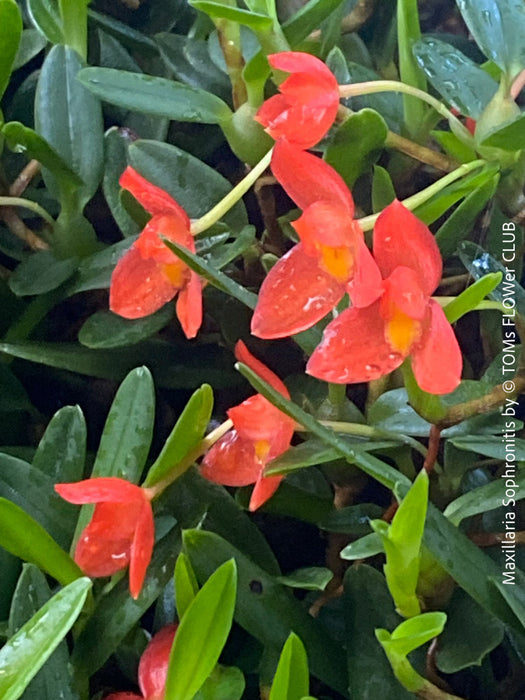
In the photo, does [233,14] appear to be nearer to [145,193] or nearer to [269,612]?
[145,193]

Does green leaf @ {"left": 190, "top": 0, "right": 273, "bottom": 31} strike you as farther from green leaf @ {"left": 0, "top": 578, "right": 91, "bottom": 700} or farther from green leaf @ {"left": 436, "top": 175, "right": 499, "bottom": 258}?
green leaf @ {"left": 0, "top": 578, "right": 91, "bottom": 700}

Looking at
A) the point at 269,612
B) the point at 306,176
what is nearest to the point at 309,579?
the point at 269,612

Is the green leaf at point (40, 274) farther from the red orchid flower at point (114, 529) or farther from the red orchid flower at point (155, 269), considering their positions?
the red orchid flower at point (114, 529)

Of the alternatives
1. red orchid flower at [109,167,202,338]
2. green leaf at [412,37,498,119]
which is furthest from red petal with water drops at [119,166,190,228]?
green leaf at [412,37,498,119]

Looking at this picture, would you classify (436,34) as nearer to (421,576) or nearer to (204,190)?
(204,190)

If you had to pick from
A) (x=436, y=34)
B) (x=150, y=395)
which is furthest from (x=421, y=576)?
(x=436, y=34)
